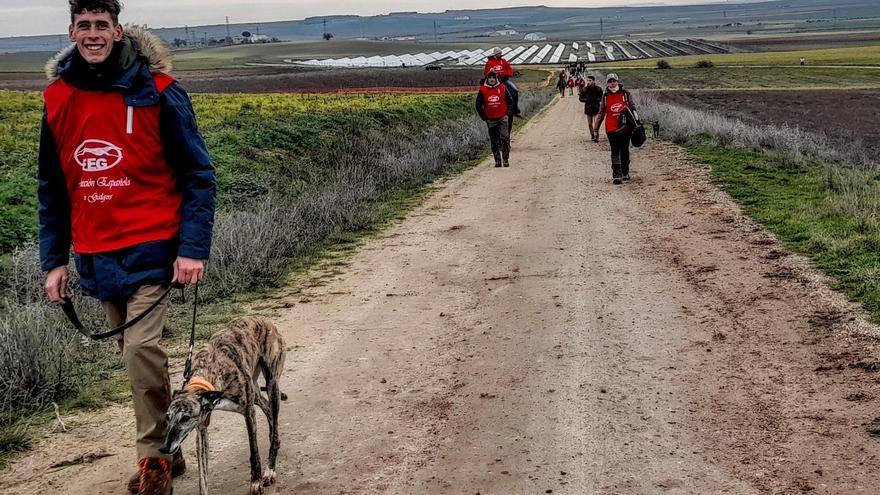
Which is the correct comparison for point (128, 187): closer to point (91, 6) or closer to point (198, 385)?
point (91, 6)

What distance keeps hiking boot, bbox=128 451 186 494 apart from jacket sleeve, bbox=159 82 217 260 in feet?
4.16

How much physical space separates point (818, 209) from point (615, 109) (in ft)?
16.4

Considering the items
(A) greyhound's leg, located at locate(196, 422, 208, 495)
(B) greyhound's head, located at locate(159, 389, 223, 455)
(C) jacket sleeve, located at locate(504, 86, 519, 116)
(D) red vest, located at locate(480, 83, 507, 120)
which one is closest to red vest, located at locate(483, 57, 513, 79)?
(C) jacket sleeve, located at locate(504, 86, 519, 116)

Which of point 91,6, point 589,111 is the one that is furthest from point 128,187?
point 589,111

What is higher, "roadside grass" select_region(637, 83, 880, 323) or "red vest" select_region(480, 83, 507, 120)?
"red vest" select_region(480, 83, 507, 120)

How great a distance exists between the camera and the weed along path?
5.07m

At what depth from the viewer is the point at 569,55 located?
13388 centimetres

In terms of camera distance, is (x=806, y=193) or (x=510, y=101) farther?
(x=510, y=101)

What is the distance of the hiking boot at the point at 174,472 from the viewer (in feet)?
16.0

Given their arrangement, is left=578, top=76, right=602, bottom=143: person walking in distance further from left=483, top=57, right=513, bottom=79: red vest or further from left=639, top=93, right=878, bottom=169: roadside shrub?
left=483, top=57, right=513, bottom=79: red vest

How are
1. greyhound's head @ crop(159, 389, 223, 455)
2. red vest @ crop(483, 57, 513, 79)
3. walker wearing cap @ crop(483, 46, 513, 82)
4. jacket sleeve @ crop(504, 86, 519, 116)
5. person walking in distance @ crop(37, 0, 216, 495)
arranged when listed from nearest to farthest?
greyhound's head @ crop(159, 389, 223, 455) < person walking in distance @ crop(37, 0, 216, 495) < jacket sleeve @ crop(504, 86, 519, 116) < walker wearing cap @ crop(483, 46, 513, 82) < red vest @ crop(483, 57, 513, 79)

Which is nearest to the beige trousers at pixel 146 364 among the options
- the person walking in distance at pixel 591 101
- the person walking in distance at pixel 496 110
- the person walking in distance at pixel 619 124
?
the person walking in distance at pixel 619 124

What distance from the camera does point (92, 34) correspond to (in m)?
4.25

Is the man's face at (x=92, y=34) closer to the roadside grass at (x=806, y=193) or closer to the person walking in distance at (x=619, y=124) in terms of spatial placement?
the roadside grass at (x=806, y=193)
